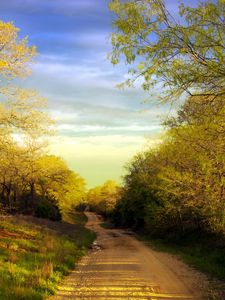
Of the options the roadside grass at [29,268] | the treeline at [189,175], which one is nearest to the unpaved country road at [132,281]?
the roadside grass at [29,268]

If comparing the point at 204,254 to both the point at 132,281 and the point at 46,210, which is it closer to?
the point at 132,281

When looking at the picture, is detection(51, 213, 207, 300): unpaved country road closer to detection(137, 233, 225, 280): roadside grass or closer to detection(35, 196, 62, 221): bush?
detection(137, 233, 225, 280): roadside grass

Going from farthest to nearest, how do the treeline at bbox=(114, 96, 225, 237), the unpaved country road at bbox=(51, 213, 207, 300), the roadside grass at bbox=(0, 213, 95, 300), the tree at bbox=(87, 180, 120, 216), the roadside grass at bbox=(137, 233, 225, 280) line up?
1. the tree at bbox=(87, 180, 120, 216)
2. the roadside grass at bbox=(137, 233, 225, 280)
3. the unpaved country road at bbox=(51, 213, 207, 300)
4. the roadside grass at bbox=(0, 213, 95, 300)
5. the treeline at bbox=(114, 96, 225, 237)

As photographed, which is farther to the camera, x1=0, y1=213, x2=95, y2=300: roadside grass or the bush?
the bush

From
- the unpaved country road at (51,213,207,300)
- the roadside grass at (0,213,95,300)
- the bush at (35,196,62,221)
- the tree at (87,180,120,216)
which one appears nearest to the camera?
the roadside grass at (0,213,95,300)

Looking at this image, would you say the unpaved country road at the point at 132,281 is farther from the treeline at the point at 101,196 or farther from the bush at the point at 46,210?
the treeline at the point at 101,196

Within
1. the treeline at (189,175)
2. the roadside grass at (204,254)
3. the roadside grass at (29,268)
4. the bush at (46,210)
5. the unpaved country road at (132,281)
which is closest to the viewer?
the treeline at (189,175)

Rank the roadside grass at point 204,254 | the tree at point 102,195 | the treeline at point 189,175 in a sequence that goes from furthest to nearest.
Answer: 1. the tree at point 102,195
2. the roadside grass at point 204,254
3. the treeline at point 189,175

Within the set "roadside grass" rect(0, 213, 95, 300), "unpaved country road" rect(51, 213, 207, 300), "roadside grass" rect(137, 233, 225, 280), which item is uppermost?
"roadside grass" rect(0, 213, 95, 300)

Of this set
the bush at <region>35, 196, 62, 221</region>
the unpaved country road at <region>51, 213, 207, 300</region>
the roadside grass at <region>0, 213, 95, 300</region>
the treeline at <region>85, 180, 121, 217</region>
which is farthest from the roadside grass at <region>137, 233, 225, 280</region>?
the treeline at <region>85, 180, 121, 217</region>

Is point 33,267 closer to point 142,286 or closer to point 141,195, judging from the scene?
point 142,286

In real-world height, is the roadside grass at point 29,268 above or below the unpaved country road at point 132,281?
above

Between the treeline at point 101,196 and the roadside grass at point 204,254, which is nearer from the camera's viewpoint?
the roadside grass at point 204,254

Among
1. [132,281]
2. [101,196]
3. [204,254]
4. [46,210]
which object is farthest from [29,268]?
[101,196]
